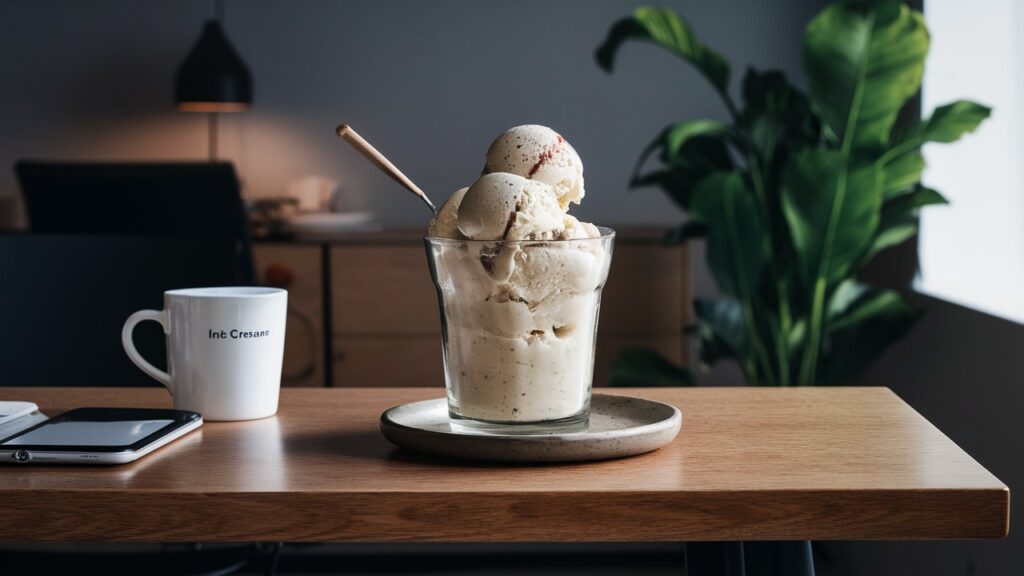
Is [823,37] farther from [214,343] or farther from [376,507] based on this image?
[376,507]

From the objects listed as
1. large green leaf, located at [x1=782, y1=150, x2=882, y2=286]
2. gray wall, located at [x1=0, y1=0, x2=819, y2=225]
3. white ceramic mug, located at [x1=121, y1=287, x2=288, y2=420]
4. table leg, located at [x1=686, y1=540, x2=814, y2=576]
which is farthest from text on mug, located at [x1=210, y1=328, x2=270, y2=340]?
gray wall, located at [x1=0, y1=0, x2=819, y2=225]

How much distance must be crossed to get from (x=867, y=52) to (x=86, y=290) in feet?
5.06

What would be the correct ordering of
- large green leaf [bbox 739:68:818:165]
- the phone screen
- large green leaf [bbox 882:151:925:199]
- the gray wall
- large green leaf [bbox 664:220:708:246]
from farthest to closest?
1. the gray wall
2. large green leaf [bbox 664:220:708:246]
3. large green leaf [bbox 739:68:818:165]
4. large green leaf [bbox 882:151:925:199]
5. the phone screen

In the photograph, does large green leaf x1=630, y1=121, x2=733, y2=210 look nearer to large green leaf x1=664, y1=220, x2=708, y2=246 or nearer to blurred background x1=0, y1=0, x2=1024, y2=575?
large green leaf x1=664, y1=220, x2=708, y2=246

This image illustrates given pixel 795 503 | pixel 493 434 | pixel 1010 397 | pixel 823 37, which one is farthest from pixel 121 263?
pixel 1010 397

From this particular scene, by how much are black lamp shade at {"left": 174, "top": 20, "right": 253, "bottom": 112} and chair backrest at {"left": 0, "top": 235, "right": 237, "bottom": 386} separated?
1875mm

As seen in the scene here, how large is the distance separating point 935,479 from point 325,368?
2.56m

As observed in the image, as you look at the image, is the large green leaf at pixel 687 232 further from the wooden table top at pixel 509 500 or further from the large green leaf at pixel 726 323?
the wooden table top at pixel 509 500

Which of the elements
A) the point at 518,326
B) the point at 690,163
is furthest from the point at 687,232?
the point at 518,326

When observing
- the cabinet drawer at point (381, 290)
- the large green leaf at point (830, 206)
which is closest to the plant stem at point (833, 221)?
A: the large green leaf at point (830, 206)

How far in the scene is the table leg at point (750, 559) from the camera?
878mm

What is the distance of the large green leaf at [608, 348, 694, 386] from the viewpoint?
8.70ft

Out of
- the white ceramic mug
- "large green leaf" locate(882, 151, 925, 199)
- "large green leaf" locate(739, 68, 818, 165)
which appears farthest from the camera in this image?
"large green leaf" locate(739, 68, 818, 165)

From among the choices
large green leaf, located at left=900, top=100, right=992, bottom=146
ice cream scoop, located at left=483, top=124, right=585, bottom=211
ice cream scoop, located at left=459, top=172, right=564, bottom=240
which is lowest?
ice cream scoop, located at left=459, top=172, right=564, bottom=240
